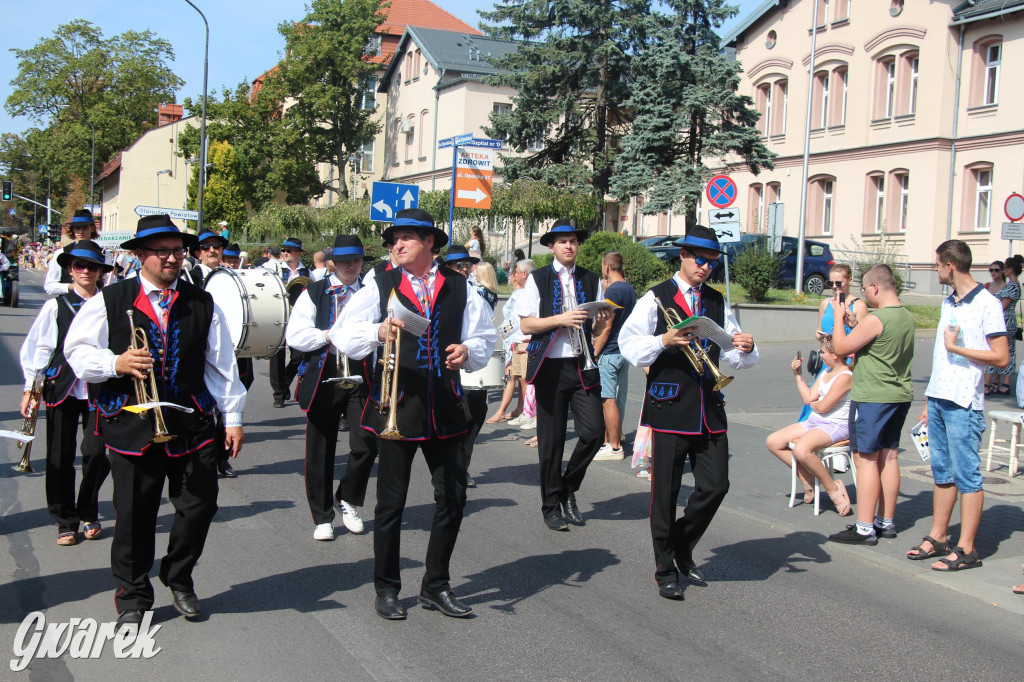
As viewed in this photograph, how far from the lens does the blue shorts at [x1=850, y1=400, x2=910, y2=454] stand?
22.6 feet

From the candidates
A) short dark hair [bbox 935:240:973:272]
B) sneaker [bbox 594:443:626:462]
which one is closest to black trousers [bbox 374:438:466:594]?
short dark hair [bbox 935:240:973:272]

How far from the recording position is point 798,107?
3888 centimetres

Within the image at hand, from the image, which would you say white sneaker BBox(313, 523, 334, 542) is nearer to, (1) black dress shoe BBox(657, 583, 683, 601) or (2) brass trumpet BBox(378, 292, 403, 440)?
(2) brass trumpet BBox(378, 292, 403, 440)

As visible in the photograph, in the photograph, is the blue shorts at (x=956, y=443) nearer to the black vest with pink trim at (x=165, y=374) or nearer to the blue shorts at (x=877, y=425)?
the blue shorts at (x=877, y=425)

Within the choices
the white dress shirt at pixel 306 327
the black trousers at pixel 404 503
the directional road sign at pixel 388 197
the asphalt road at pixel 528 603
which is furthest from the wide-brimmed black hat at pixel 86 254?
the directional road sign at pixel 388 197

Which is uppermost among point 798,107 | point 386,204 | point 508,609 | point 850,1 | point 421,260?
point 850,1

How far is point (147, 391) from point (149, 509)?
2.11 ft

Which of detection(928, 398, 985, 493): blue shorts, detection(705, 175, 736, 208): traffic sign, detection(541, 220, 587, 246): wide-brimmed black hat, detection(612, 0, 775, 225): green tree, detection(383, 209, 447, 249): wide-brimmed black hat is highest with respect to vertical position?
detection(612, 0, 775, 225): green tree

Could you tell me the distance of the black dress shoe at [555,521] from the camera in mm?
7152

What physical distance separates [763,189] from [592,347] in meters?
35.4

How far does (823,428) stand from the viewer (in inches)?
313

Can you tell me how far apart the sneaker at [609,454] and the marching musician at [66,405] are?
5.18m

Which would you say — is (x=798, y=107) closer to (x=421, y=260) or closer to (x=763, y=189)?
(x=763, y=189)

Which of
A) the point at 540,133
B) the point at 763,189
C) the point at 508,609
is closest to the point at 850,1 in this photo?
the point at 763,189
